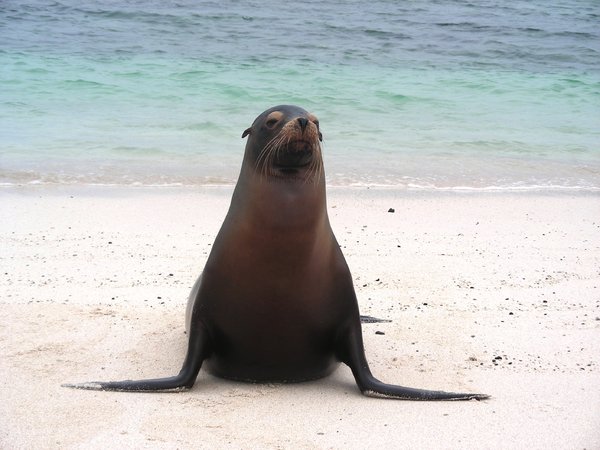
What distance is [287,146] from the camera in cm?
373

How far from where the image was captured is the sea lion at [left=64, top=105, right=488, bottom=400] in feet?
12.4

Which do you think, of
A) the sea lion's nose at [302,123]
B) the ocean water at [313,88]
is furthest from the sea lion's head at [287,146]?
the ocean water at [313,88]

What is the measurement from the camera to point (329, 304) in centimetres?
390

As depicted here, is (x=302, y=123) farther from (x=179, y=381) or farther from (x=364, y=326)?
(x=364, y=326)

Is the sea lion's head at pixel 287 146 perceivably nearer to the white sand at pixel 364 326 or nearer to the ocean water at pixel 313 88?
the white sand at pixel 364 326

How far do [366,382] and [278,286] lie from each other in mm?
553

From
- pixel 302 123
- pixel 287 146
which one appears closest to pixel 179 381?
pixel 287 146

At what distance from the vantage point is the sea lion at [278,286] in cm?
377

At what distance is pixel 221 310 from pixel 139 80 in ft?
38.8

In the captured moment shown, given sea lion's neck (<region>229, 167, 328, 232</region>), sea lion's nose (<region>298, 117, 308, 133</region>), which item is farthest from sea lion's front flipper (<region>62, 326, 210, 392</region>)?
sea lion's nose (<region>298, 117, 308, 133</region>)

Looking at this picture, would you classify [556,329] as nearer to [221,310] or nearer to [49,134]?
[221,310]

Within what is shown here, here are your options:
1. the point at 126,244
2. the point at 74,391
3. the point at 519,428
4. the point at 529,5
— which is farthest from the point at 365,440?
the point at 529,5

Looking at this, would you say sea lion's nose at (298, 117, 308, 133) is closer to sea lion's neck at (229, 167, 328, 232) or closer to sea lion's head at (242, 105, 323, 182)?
sea lion's head at (242, 105, 323, 182)

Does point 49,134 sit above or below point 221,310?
below
